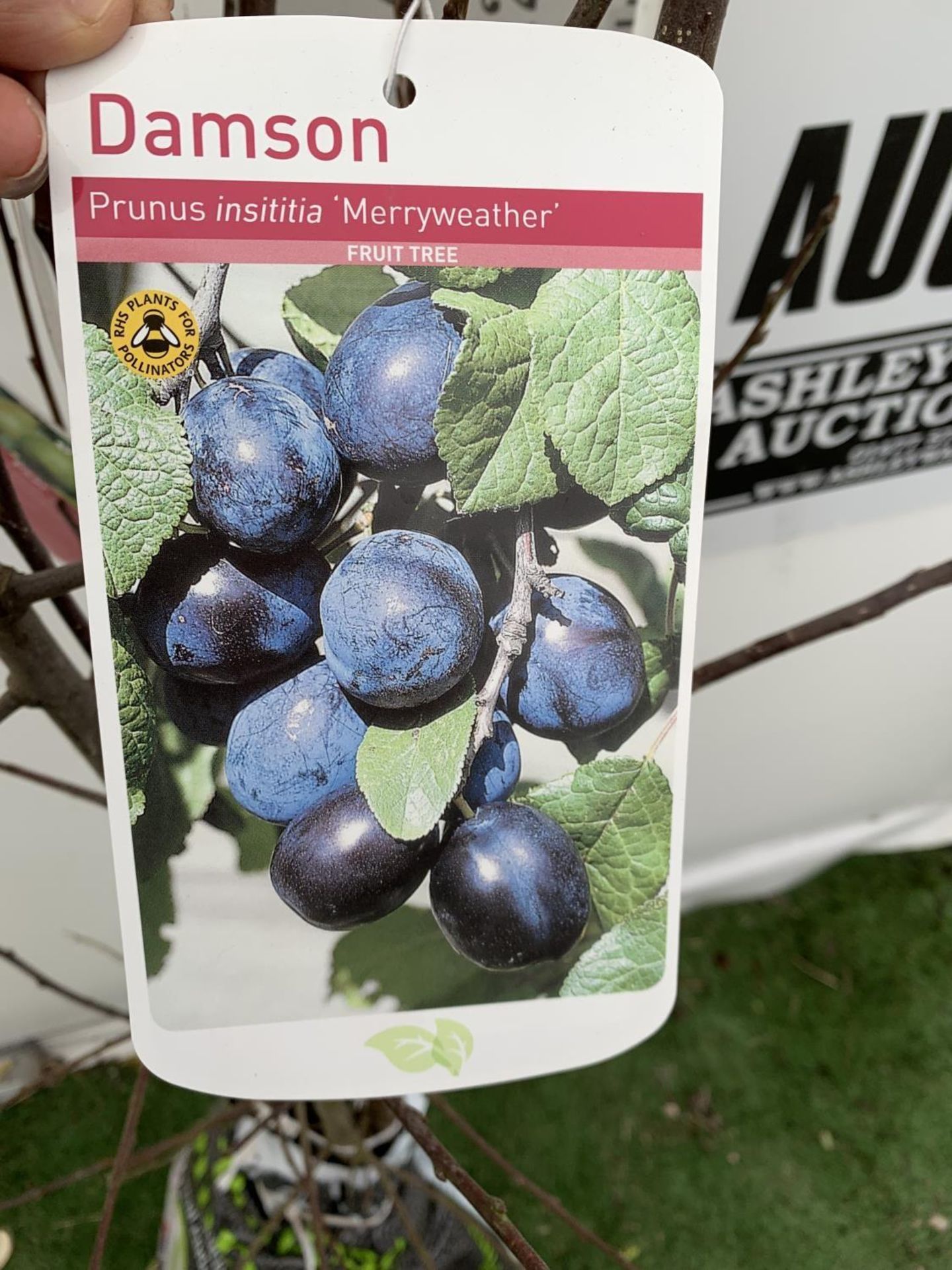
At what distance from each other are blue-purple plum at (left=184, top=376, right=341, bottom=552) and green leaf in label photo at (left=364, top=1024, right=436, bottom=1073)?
Result: 0.24 metres

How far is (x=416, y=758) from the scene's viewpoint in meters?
0.41

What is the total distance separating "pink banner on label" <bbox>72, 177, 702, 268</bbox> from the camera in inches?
13.6

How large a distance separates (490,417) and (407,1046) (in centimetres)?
30

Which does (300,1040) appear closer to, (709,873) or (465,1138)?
(465,1138)

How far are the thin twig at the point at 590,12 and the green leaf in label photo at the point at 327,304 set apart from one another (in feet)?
0.55

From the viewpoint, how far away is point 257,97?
1.11 feet

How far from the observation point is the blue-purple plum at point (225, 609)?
1.24 ft

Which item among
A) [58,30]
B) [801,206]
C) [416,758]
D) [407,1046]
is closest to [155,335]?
[58,30]

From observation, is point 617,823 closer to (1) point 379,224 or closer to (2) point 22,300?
(1) point 379,224

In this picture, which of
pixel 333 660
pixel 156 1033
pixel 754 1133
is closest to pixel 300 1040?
pixel 156 1033

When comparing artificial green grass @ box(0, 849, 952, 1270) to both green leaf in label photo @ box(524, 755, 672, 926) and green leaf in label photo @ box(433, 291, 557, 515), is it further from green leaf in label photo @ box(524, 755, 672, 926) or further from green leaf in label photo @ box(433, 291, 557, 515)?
green leaf in label photo @ box(433, 291, 557, 515)

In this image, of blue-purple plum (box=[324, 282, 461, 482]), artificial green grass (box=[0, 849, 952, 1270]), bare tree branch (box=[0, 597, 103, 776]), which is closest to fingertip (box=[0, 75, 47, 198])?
blue-purple plum (box=[324, 282, 461, 482])

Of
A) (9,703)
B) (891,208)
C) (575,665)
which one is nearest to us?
(575,665)

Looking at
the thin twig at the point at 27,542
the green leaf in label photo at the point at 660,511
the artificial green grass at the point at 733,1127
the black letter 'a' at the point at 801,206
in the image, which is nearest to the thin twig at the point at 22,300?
the thin twig at the point at 27,542
